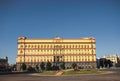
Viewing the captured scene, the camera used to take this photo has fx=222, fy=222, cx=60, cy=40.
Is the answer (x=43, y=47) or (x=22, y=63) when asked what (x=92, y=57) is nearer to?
(x=43, y=47)

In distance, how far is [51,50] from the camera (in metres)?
154

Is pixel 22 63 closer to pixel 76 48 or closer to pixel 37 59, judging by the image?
pixel 37 59

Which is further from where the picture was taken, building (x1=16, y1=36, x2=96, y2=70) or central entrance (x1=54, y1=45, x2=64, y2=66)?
central entrance (x1=54, y1=45, x2=64, y2=66)

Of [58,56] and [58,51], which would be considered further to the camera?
[58,56]

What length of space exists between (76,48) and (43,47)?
2311 centimetres

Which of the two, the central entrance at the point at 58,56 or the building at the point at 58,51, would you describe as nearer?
the building at the point at 58,51

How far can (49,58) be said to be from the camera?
154625 millimetres

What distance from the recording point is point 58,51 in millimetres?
154375

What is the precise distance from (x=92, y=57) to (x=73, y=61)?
13536 mm

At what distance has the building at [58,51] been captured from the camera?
504ft

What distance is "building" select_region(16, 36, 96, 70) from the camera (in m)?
154

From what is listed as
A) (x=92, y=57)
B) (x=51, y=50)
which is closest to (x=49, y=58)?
(x=51, y=50)

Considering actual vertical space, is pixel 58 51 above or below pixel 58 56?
above

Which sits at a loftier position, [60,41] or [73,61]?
[60,41]
